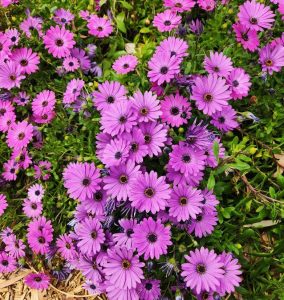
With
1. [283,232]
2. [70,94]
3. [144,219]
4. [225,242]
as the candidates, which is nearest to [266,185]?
[283,232]

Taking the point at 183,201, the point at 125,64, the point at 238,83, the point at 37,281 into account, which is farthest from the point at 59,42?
the point at 37,281

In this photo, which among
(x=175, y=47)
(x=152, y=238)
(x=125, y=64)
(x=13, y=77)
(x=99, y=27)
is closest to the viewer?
(x=152, y=238)

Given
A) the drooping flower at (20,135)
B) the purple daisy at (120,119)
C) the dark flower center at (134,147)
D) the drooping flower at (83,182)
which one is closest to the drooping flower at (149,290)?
the drooping flower at (83,182)

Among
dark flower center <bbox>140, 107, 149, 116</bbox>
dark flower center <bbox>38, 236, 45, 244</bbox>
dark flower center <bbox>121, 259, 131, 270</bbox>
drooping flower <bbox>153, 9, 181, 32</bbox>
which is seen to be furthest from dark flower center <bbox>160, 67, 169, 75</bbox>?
dark flower center <bbox>38, 236, 45, 244</bbox>

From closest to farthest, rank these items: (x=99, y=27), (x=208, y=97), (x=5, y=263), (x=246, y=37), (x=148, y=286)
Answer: (x=148, y=286), (x=208, y=97), (x=246, y=37), (x=5, y=263), (x=99, y=27)

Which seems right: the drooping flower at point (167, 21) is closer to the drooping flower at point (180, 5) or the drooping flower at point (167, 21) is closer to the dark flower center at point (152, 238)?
the drooping flower at point (180, 5)

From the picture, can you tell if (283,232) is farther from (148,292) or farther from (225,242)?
(148,292)

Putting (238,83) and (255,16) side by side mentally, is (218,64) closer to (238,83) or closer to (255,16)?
(238,83)
